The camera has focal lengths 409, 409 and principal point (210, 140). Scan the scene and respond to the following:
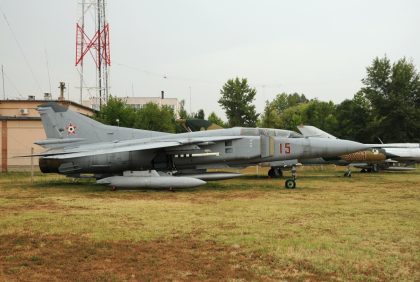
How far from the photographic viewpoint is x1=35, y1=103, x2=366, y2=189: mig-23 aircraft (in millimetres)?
15203

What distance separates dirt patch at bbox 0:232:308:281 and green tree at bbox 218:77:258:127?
4995 cm

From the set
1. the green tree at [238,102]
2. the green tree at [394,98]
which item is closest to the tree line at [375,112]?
the green tree at [394,98]

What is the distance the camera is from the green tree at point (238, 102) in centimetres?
5622

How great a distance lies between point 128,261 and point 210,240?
1603 mm

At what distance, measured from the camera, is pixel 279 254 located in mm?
5652

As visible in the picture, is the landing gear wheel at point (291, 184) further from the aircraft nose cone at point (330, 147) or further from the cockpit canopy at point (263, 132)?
the cockpit canopy at point (263, 132)

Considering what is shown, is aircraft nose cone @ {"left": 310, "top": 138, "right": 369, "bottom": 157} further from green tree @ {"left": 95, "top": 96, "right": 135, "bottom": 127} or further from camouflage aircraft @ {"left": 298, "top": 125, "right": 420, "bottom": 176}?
green tree @ {"left": 95, "top": 96, "right": 135, "bottom": 127}

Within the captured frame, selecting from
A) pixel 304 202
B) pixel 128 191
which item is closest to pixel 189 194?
pixel 128 191

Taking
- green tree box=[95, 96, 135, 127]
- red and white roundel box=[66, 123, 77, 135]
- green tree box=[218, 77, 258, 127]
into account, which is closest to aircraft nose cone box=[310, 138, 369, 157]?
red and white roundel box=[66, 123, 77, 135]

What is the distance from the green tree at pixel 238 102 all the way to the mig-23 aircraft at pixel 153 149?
39.4 m

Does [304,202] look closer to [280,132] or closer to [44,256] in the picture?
[280,132]

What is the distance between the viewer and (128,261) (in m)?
5.38

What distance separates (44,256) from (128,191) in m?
8.74

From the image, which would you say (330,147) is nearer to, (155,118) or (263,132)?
(263,132)
